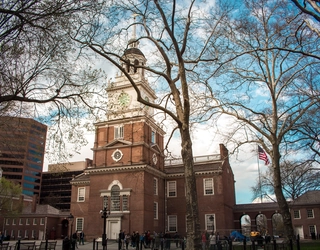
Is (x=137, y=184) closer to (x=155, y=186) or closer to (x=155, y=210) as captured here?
(x=155, y=186)

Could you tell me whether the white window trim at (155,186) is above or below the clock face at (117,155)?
below

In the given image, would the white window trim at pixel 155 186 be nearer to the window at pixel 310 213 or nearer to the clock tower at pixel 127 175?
the clock tower at pixel 127 175

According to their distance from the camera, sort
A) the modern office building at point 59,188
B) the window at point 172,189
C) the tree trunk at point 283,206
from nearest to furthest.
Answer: the tree trunk at point 283,206 → the window at point 172,189 → the modern office building at point 59,188

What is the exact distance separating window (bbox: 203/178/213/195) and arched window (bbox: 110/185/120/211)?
11.0 meters

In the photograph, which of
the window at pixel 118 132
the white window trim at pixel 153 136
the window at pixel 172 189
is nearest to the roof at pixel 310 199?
the window at pixel 172 189

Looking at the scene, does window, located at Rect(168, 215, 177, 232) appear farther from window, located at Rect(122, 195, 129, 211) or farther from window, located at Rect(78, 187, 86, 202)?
window, located at Rect(78, 187, 86, 202)

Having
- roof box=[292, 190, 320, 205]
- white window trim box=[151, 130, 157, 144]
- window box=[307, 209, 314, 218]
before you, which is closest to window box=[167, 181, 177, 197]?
white window trim box=[151, 130, 157, 144]

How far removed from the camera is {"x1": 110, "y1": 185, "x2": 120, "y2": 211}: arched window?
116 feet

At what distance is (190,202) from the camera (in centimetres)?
1177

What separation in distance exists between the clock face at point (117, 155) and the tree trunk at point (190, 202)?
81.5ft

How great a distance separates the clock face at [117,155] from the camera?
3687cm

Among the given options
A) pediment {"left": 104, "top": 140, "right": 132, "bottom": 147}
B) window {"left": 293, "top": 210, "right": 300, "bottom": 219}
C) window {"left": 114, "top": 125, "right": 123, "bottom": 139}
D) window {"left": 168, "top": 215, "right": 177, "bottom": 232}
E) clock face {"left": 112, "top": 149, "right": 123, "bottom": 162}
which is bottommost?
window {"left": 168, "top": 215, "right": 177, "bottom": 232}

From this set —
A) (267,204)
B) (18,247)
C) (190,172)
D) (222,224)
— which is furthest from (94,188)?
(190,172)

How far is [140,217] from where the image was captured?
110ft
